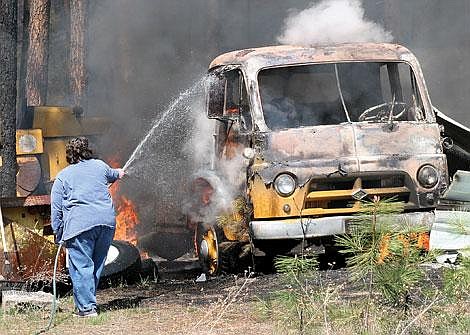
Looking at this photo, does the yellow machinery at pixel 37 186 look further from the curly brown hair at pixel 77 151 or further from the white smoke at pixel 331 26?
the white smoke at pixel 331 26

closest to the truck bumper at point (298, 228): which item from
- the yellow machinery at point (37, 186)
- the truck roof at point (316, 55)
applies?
the truck roof at point (316, 55)

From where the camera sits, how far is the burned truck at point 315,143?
9.79 m

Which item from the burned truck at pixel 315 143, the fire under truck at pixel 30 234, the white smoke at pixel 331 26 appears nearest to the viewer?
the fire under truck at pixel 30 234

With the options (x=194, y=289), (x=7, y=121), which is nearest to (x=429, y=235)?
(x=194, y=289)

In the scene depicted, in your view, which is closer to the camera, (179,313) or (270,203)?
(179,313)

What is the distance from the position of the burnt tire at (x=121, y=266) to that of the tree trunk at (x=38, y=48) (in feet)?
30.1

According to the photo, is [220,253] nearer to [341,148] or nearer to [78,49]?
[341,148]

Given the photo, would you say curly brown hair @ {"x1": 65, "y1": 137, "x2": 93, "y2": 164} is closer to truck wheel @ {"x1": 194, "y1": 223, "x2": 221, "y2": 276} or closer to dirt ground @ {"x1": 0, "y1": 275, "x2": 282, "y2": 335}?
dirt ground @ {"x1": 0, "y1": 275, "x2": 282, "y2": 335}

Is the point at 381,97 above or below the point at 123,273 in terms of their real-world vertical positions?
above

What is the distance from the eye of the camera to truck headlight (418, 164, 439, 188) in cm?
998

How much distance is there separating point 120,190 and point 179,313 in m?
6.46

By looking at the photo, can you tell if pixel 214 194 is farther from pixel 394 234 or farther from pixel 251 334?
pixel 394 234

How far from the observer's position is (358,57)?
34.9 feet

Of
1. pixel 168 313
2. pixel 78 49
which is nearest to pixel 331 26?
pixel 168 313
